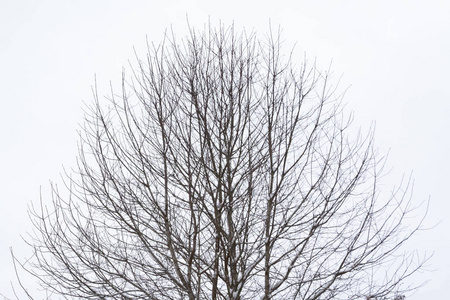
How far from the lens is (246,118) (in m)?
6.23

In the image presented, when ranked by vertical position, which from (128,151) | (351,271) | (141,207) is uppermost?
(128,151)

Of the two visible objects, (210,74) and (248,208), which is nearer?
(248,208)

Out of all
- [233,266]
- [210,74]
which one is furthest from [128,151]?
[233,266]

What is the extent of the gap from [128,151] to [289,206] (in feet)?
6.03

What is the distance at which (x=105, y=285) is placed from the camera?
18.4ft

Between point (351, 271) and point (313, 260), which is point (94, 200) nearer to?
point (313, 260)

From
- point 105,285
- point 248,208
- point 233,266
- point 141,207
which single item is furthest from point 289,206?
point 105,285

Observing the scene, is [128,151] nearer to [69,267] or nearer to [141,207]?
[141,207]

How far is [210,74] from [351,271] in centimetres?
265

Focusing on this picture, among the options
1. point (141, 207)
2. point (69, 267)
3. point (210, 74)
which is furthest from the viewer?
point (210, 74)

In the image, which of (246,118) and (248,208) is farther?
(246,118)

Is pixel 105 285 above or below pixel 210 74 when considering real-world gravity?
below

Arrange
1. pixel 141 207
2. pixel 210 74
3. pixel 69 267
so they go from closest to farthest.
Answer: pixel 69 267, pixel 141 207, pixel 210 74

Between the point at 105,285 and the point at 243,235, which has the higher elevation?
the point at 243,235
